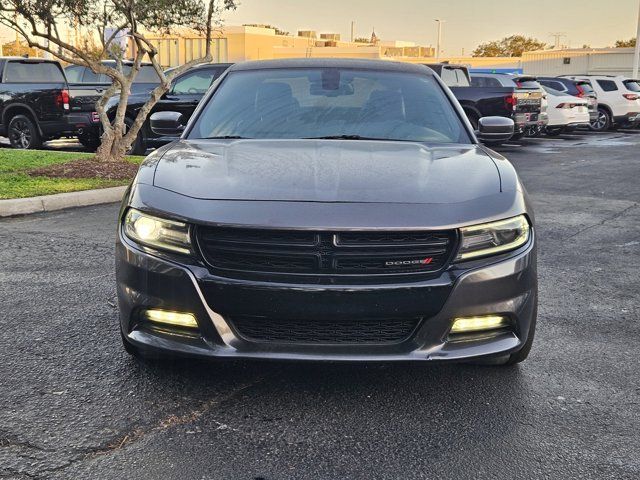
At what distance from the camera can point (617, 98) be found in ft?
79.9

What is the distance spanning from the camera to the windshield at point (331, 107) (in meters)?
4.35

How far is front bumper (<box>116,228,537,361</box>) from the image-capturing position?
294 cm

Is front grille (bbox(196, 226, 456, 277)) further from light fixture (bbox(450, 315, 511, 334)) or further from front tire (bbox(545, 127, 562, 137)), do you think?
front tire (bbox(545, 127, 562, 137))

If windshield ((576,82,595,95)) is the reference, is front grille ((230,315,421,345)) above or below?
below

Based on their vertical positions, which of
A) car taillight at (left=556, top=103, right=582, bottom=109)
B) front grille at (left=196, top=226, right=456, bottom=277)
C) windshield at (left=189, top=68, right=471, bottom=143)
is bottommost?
car taillight at (left=556, top=103, right=582, bottom=109)

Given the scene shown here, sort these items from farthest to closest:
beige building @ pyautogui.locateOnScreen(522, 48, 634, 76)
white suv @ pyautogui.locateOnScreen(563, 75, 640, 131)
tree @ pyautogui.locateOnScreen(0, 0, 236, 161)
Answer: beige building @ pyautogui.locateOnScreen(522, 48, 634, 76)
white suv @ pyautogui.locateOnScreen(563, 75, 640, 131)
tree @ pyautogui.locateOnScreen(0, 0, 236, 161)

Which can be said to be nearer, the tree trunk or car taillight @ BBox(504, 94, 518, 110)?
the tree trunk

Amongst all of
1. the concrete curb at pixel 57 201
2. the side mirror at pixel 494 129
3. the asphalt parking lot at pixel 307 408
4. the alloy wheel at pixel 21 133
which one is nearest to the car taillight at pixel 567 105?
the alloy wheel at pixel 21 133

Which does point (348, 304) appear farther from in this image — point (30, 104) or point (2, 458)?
point (30, 104)

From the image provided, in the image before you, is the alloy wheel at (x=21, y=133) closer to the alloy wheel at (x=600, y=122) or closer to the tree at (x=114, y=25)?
the tree at (x=114, y=25)

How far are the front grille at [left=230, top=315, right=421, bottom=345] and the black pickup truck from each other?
45.4ft

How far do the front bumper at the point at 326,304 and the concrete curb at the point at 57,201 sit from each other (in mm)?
A: 5201

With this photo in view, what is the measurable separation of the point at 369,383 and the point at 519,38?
101 m

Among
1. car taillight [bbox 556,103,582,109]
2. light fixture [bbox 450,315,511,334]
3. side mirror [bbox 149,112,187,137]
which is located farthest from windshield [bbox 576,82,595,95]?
light fixture [bbox 450,315,511,334]
